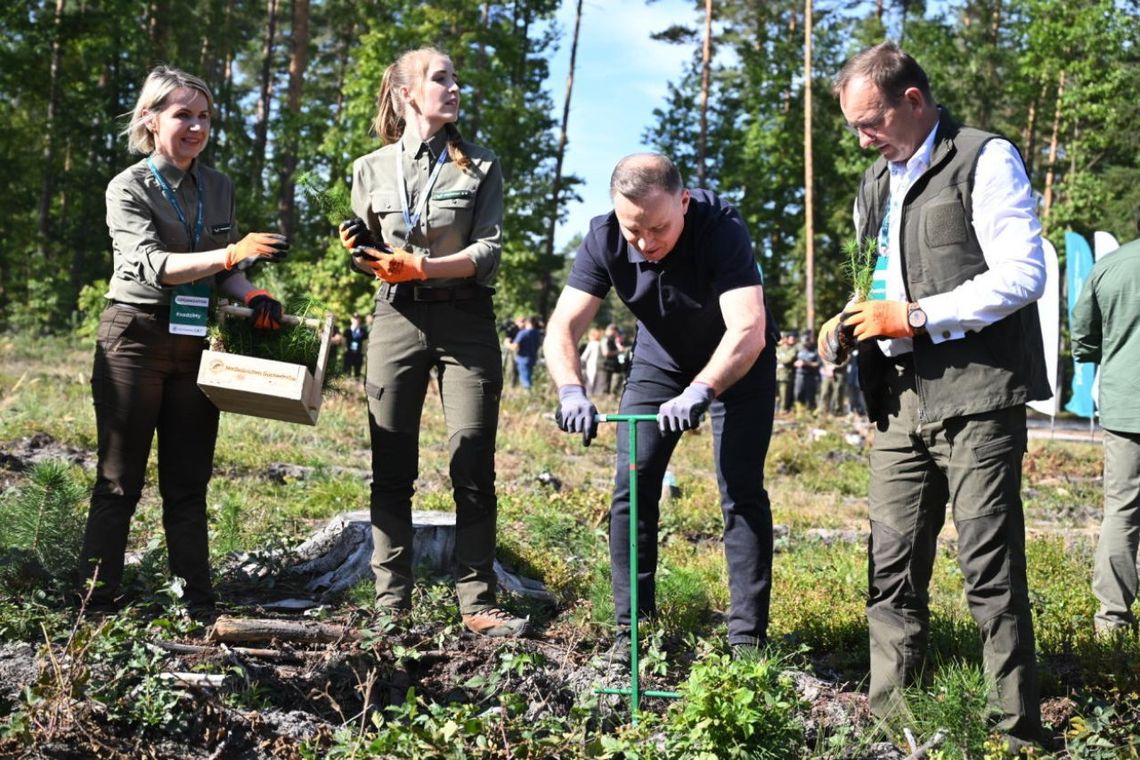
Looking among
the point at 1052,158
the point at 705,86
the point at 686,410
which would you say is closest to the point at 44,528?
the point at 686,410

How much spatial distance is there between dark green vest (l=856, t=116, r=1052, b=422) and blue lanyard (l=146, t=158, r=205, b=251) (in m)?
2.73

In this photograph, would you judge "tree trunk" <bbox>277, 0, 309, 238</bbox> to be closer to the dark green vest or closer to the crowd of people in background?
the crowd of people in background

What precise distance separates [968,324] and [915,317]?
0.52 feet

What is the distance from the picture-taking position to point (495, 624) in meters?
4.11

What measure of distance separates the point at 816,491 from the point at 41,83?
24740mm

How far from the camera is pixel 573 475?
905cm

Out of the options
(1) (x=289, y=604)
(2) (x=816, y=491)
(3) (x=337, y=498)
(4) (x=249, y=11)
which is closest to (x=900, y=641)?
(1) (x=289, y=604)

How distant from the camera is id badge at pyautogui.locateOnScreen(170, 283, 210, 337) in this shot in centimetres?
407

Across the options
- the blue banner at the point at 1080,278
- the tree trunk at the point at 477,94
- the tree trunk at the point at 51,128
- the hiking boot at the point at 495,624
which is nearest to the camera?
the hiking boot at the point at 495,624

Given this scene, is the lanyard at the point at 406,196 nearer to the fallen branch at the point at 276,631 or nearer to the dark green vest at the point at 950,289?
the fallen branch at the point at 276,631

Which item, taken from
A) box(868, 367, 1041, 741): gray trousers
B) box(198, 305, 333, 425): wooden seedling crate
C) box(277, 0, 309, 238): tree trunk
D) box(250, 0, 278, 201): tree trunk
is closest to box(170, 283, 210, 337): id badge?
box(198, 305, 333, 425): wooden seedling crate

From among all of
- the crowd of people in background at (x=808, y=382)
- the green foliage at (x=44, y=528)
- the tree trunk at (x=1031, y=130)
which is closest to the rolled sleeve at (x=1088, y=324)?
the green foliage at (x=44, y=528)

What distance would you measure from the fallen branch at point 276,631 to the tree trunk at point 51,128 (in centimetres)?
2632

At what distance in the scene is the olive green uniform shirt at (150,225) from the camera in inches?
157
